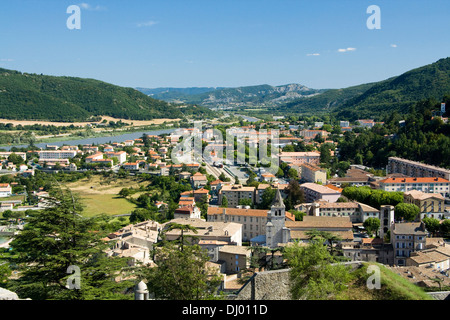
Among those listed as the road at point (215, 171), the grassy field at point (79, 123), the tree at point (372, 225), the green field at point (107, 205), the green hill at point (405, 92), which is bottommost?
the green field at point (107, 205)

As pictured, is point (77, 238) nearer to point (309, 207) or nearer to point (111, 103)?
point (309, 207)

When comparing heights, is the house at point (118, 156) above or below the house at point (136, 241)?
above

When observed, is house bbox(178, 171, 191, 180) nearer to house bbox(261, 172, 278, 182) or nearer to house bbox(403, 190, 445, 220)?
house bbox(261, 172, 278, 182)

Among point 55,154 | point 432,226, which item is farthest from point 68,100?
point 432,226

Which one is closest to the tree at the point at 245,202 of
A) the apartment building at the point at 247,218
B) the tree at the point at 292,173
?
the apartment building at the point at 247,218

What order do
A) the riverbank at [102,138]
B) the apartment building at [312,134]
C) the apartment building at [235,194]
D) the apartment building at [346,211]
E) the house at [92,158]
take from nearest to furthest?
the apartment building at [346,211] → the apartment building at [235,194] → the house at [92,158] → the apartment building at [312,134] → the riverbank at [102,138]

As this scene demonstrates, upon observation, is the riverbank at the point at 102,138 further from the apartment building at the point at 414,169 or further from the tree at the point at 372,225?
the tree at the point at 372,225

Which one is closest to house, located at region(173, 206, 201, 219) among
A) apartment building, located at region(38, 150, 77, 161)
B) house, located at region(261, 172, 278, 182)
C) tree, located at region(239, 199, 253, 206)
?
tree, located at region(239, 199, 253, 206)
